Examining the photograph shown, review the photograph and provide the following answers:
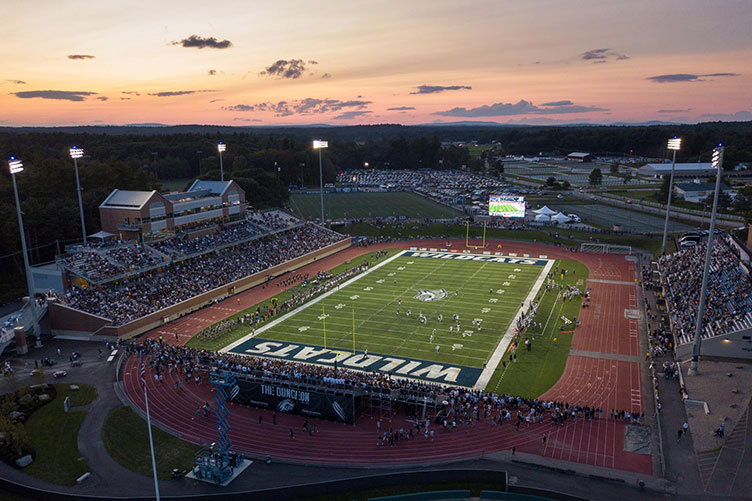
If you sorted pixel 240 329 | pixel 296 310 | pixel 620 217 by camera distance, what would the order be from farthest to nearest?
1. pixel 620 217
2. pixel 296 310
3. pixel 240 329

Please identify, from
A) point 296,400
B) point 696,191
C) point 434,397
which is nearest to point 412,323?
point 434,397

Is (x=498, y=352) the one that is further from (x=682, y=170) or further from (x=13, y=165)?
(x=682, y=170)

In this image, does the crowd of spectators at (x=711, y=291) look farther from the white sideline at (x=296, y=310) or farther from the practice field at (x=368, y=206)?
the practice field at (x=368, y=206)

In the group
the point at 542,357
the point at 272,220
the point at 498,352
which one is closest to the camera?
the point at 542,357

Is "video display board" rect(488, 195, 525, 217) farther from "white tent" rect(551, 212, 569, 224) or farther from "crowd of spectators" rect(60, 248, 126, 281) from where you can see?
"crowd of spectators" rect(60, 248, 126, 281)

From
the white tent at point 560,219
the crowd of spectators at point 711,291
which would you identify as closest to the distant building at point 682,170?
the white tent at point 560,219

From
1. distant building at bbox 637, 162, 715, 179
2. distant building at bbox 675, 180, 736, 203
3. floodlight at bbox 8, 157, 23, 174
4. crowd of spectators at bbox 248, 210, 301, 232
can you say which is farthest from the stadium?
distant building at bbox 637, 162, 715, 179

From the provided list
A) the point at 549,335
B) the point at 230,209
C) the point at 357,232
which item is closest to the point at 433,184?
the point at 357,232
